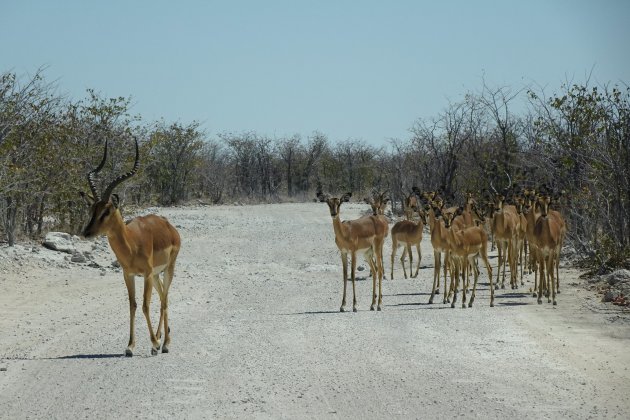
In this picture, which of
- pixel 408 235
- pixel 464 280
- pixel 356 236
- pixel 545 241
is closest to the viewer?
pixel 464 280

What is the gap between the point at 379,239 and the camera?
55.3ft

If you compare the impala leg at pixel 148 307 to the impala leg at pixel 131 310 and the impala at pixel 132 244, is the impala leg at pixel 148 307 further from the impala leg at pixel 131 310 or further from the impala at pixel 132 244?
the impala leg at pixel 131 310

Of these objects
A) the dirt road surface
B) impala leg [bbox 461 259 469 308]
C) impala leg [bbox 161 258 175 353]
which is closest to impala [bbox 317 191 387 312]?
the dirt road surface

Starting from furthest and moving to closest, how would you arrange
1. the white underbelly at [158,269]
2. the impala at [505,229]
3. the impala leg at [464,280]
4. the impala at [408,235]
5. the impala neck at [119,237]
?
the impala at [408,235]
the impala at [505,229]
the impala leg at [464,280]
the white underbelly at [158,269]
the impala neck at [119,237]

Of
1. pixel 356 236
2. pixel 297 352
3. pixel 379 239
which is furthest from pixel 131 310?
pixel 379 239

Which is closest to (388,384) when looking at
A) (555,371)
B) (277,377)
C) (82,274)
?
(277,377)

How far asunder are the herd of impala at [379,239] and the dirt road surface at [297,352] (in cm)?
54

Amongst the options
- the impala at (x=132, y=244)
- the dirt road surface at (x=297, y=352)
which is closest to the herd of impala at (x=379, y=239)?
the impala at (x=132, y=244)

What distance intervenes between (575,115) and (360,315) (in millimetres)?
11860

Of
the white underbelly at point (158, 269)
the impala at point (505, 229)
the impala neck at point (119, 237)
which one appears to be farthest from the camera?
the impala at point (505, 229)

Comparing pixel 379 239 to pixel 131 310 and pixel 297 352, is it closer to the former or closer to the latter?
pixel 297 352

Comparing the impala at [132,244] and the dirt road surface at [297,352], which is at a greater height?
the impala at [132,244]

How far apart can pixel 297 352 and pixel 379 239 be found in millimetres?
6009

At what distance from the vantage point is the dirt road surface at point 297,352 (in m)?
8.41
